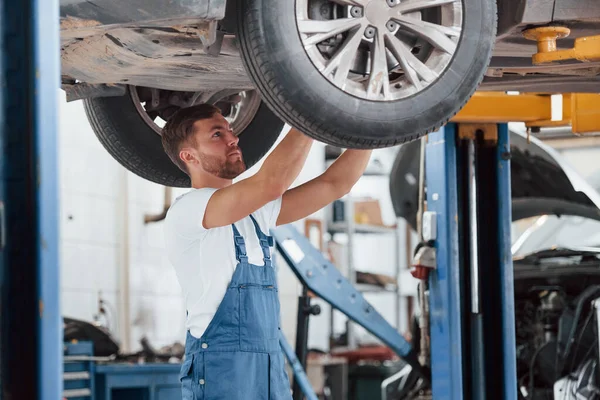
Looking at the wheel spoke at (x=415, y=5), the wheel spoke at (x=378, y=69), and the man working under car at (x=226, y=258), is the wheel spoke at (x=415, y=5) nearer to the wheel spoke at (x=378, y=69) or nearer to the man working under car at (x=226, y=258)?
the wheel spoke at (x=378, y=69)

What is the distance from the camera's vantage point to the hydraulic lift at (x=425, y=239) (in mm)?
2154

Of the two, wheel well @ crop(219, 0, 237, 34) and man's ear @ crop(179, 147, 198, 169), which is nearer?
wheel well @ crop(219, 0, 237, 34)

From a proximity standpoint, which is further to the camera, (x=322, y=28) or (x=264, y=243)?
(x=264, y=243)

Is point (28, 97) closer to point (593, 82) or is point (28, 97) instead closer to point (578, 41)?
point (578, 41)

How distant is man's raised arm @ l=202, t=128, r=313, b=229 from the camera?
3166 mm

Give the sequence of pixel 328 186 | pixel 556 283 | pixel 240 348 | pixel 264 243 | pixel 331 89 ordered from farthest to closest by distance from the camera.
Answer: pixel 556 283
pixel 328 186
pixel 264 243
pixel 240 348
pixel 331 89

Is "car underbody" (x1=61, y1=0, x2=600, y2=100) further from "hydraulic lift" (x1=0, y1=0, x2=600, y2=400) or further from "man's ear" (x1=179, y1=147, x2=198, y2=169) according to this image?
"man's ear" (x1=179, y1=147, x2=198, y2=169)

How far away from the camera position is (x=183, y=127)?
3.46 metres

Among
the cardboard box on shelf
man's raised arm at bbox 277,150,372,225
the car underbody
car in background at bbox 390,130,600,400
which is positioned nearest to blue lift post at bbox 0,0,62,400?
the car underbody

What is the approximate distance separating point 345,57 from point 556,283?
353cm

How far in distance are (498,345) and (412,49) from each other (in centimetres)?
247

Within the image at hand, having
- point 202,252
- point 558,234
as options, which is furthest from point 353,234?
point 202,252

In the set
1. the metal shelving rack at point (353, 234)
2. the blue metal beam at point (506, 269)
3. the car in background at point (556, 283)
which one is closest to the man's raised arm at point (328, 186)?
the blue metal beam at point (506, 269)

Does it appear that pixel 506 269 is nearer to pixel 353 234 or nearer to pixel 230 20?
pixel 230 20
